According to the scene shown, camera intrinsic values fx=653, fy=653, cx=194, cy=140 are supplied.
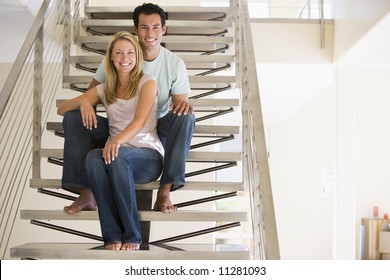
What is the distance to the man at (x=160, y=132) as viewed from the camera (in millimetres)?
2420

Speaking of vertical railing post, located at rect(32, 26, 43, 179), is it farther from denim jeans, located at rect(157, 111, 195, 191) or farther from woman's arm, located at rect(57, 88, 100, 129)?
denim jeans, located at rect(157, 111, 195, 191)

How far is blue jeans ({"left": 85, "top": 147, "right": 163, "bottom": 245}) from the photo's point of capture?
225 centimetres

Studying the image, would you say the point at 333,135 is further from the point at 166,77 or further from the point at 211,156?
the point at 166,77

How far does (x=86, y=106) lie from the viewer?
248cm

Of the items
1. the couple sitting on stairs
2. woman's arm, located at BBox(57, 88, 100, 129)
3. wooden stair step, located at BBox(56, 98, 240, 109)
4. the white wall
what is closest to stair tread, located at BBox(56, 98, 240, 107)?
wooden stair step, located at BBox(56, 98, 240, 109)

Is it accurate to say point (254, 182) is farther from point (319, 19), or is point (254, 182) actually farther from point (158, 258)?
point (319, 19)

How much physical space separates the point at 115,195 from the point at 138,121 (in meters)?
0.31

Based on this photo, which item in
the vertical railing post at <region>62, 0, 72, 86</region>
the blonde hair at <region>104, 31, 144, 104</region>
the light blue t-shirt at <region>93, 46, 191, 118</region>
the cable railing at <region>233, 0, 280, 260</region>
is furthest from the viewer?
the vertical railing post at <region>62, 0, 72, 86</region>

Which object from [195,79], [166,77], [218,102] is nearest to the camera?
[166,77]

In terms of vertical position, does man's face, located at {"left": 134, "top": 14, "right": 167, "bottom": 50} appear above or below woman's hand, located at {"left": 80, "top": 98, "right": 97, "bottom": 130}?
above

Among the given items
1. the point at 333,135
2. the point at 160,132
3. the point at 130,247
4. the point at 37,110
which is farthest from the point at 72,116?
the point at 333,135

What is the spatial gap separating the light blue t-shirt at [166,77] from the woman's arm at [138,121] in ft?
0.73

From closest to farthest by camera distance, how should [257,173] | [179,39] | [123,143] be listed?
[257,173], [123,143], [179,39]
